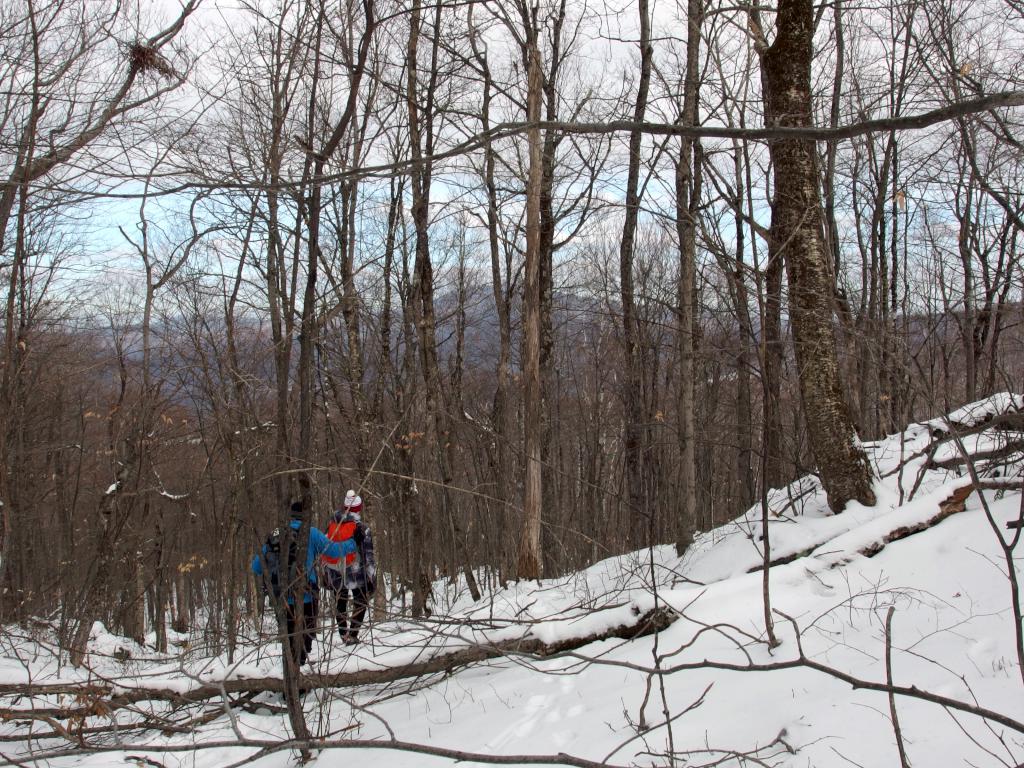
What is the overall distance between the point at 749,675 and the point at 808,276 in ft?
11.8

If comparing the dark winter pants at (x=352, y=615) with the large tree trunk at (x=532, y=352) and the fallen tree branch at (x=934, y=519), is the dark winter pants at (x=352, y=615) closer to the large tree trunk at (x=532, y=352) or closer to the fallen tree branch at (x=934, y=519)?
the large tree trunk at (x=532, y=352)

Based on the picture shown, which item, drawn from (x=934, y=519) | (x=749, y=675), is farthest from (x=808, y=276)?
(x=749, y=675)

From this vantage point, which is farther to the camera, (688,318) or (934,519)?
(688,318)

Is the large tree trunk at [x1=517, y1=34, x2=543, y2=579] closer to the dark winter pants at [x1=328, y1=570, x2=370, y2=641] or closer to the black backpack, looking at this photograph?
the dark winter pants at [x1=328, y1=570, x2=370, y2=641]

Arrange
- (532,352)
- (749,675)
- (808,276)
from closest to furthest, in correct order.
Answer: (749,675) → (808,276) → (532,352)

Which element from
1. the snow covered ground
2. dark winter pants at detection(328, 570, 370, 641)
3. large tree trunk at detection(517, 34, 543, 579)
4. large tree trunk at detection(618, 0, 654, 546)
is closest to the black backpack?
dark winter pants at detection(328, 570, 370, 641)

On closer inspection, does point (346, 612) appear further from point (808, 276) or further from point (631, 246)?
point (631, 246)

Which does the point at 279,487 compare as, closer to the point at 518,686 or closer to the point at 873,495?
the point at 518,686

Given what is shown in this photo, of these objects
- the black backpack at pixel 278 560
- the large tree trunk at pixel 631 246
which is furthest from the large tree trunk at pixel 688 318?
the black backpack at pixel 278 560

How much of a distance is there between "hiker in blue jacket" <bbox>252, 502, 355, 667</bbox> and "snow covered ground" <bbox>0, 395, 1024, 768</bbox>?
35 centimetres

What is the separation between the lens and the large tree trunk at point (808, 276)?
5.95 m

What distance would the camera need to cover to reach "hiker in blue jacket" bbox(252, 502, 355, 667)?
4113 mm

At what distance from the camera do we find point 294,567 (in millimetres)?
4215

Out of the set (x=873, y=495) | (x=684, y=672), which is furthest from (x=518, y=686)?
(x=873, y=495)
